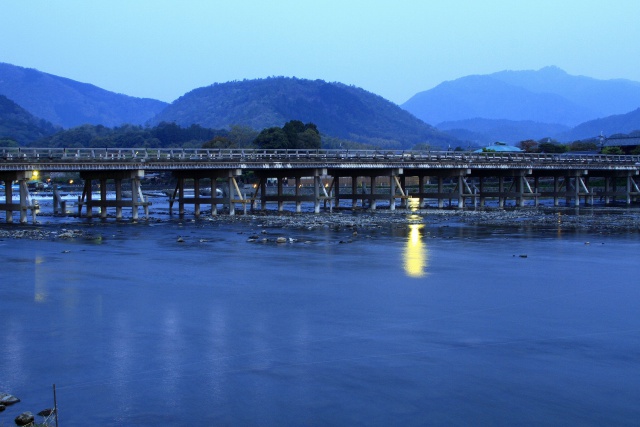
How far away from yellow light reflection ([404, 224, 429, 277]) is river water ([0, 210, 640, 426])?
162mm

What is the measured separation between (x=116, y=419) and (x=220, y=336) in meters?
4.77

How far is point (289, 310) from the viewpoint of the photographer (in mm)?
18500

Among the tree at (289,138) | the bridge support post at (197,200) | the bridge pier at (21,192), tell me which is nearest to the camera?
the bridge pier at (21,192)

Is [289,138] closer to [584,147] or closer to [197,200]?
[197,200]

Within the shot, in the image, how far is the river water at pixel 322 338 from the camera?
1161 cm

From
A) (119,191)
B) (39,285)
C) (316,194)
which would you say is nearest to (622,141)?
(316,194)

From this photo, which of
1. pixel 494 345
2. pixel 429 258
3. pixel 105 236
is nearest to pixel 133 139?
pixel 105 236

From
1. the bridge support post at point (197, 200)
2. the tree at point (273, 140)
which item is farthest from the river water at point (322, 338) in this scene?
the tree at point (273, 140)

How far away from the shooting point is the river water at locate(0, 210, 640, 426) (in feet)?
38.1

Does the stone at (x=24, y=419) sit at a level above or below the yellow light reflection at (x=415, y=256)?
below

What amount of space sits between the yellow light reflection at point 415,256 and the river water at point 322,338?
0.53 ft

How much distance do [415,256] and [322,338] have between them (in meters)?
14.1

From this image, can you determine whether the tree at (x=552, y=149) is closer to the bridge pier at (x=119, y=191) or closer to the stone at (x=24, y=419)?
the bridge pier at (x=119, y=191)

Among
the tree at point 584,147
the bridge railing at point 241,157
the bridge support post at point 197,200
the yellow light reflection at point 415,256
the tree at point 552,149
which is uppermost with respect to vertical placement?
the tree at point 584,147
